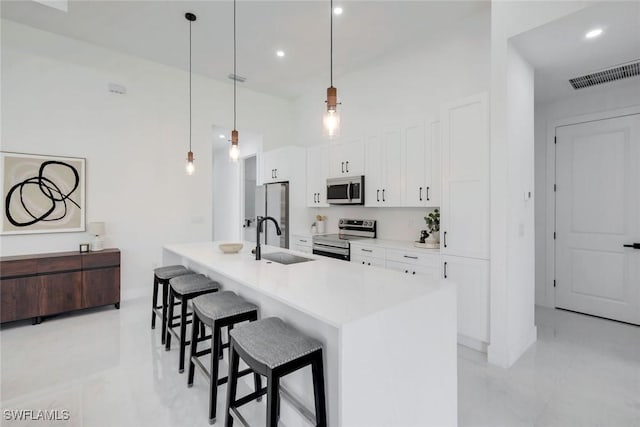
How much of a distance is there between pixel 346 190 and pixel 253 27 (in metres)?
Result: 2.32

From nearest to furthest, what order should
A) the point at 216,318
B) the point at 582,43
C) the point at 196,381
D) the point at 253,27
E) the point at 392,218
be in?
the point at 216,318
the point at 196,381
the point at 582,43
the point at 253,27
the point at 392,218

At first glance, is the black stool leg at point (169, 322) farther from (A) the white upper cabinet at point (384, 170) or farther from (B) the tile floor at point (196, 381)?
(A) the white upper cabinet at point (384, 170)

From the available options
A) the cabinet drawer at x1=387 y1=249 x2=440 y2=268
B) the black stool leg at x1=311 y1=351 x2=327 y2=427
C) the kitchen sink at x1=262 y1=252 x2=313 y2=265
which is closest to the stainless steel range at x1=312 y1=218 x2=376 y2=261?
the cabinet drawer at x1=387 y1=249 x2=440 y2=268

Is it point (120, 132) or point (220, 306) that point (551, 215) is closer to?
point (220, 306)

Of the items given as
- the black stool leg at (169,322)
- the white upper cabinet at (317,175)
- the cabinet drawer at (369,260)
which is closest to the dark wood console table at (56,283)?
the black stool leg at (169,322)

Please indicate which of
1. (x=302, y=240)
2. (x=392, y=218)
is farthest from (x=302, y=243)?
(x=392, y=218)

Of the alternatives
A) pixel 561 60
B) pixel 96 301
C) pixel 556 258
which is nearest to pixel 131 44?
pixel 96 301

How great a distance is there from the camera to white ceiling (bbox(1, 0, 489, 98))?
124 inches

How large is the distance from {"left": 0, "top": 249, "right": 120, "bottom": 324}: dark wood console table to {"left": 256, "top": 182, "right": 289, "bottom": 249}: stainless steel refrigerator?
2.18 meters

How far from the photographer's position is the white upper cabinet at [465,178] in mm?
2641

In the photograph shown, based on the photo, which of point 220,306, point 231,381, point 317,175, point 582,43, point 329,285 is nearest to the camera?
point 231,381

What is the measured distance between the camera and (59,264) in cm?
346

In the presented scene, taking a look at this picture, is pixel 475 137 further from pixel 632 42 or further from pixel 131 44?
pixel 131 44

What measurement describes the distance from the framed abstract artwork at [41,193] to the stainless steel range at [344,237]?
3.15 meters
